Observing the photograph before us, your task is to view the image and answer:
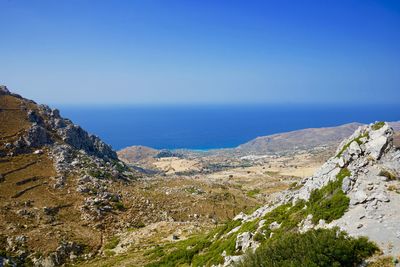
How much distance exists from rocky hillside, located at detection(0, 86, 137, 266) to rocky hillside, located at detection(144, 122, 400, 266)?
43.9 feet

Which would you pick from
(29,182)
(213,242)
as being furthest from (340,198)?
(29,182)

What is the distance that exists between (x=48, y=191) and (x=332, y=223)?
38.6m

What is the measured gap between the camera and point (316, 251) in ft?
49.2

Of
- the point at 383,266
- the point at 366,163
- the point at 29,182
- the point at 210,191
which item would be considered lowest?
the point at 210,191

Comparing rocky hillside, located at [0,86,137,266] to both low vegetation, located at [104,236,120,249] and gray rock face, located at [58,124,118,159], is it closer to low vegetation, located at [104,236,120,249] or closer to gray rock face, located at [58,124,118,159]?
gray rock face, located at [58,124,118,159]

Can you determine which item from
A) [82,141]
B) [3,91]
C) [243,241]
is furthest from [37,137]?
[243,241]

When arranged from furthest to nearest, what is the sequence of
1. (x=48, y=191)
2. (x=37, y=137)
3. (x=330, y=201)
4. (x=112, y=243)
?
(x=37, y=137) → (x=48, y=191) → (x=112, y=243) → (x=330, y=201)

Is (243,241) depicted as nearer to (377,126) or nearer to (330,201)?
(330,201)

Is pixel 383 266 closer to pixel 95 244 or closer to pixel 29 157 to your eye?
pixel 95 244

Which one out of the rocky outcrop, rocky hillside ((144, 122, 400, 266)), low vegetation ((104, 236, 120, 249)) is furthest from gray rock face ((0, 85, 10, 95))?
the rocky outcrop

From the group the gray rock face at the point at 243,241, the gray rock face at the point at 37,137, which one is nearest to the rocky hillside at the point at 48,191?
the gray rock face at the point at 37,137

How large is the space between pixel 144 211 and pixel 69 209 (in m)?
9.90

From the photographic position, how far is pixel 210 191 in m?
61.3

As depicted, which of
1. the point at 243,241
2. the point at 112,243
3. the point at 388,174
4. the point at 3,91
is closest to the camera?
the point at 388,174
